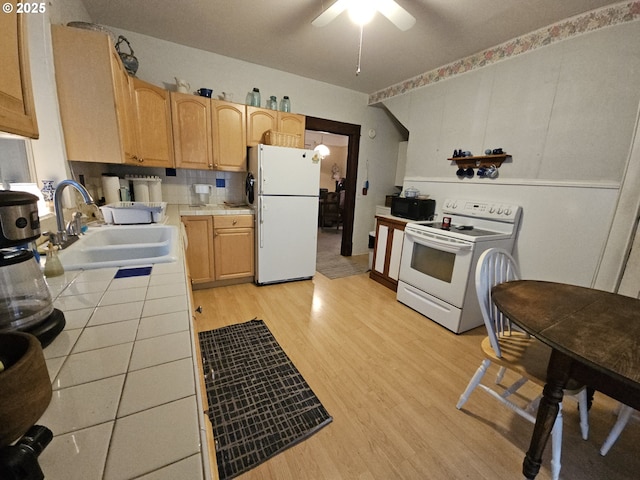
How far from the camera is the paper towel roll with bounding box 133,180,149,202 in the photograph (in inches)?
97.4

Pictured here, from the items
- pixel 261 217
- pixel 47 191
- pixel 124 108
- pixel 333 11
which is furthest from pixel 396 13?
pixel 47 191

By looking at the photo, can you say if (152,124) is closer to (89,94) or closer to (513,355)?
(89,94)

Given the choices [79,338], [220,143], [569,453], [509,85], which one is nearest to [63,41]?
[220,143]

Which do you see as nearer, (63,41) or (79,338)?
(79,338)

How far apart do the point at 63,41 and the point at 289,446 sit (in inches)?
105

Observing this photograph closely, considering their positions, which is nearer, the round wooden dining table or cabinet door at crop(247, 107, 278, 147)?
the round wooden dining table

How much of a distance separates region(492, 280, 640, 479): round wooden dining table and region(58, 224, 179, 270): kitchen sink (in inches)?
59.8

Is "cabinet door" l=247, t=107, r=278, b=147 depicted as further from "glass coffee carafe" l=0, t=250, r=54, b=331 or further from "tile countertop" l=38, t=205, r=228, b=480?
"glass coffee carafe" l=0, t=250, r=54, b=331

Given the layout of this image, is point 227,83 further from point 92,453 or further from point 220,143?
point 92,453

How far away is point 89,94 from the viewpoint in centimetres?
173

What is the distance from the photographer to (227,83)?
297 cm

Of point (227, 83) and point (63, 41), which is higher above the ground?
point (227, 83)

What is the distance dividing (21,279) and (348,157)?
3826 mm

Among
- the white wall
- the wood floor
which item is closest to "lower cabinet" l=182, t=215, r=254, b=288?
the wood floor
